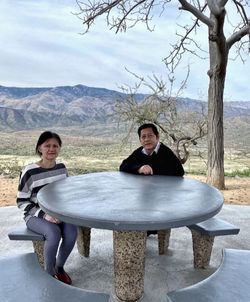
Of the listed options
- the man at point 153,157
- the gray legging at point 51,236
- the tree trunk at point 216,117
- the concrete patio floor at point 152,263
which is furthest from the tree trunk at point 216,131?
the gray legging at point 51,236

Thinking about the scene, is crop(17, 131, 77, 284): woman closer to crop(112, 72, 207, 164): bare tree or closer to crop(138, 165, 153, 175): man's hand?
crop(138, 165, 153, 175): man's hand

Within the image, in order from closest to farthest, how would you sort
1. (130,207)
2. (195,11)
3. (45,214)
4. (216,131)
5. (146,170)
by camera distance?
(130,207), (45,214), (146,170), (195,11), (216,131)

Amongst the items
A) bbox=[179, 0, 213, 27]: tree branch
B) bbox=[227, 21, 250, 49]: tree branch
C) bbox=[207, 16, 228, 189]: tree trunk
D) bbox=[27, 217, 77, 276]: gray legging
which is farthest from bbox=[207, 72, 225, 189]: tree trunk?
bbox=[27, 217, 77, 276]: gray legging

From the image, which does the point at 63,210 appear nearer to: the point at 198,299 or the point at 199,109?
the point at 198,299

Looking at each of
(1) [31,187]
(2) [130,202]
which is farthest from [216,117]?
(2) [130,202]

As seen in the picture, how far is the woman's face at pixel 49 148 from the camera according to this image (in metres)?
2.23

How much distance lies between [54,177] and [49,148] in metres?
0.25

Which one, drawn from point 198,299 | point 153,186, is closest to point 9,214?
point 153,186

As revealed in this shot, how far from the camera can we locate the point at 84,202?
169 cm

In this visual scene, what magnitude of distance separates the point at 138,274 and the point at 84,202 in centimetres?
64

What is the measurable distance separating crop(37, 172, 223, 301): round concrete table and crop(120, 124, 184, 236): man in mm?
188

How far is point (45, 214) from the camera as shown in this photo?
208 centimetres

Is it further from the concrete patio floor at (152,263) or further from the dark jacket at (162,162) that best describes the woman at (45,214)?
the dark jacket at (162,162)

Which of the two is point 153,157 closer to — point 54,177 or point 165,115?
point 54,177
